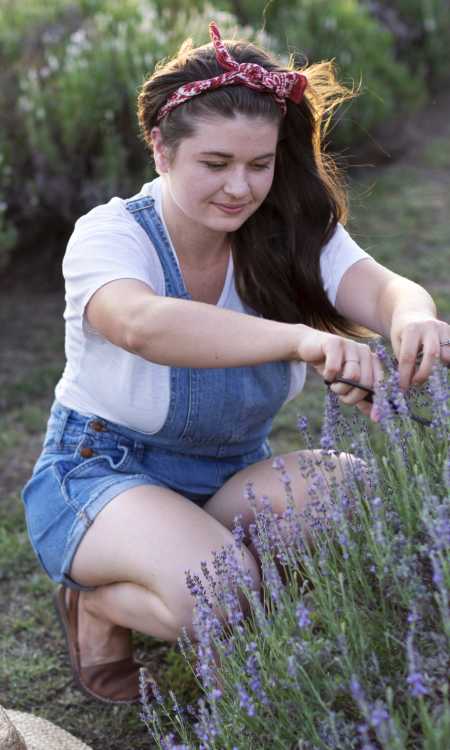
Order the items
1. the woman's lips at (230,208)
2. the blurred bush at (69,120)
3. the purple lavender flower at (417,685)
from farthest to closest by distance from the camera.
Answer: the blurred bush at (69,120) < the woman's lips at (230,208) < the purple lavender flower at (417,685)

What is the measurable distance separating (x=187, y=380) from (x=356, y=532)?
83 cm

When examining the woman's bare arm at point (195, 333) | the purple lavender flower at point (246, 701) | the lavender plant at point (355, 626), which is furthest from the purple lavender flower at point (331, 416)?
the purple lavender flower at point (246, 701)

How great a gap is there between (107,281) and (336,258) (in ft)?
2.22

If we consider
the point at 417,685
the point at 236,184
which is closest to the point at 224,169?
the point at 236,184

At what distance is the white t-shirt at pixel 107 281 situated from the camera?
2355 mm

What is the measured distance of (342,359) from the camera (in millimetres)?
1955

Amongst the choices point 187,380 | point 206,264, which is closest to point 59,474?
point 187,380

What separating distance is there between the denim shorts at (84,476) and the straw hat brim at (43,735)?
0.33m

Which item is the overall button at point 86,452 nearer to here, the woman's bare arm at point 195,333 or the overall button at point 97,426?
the overall button at point 97,426

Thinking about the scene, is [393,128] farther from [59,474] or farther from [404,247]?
[59,474]

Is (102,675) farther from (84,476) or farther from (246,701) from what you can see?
(246,701)

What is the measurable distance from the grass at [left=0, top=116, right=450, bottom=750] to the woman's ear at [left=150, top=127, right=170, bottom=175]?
63cm

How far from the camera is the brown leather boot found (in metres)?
2.69

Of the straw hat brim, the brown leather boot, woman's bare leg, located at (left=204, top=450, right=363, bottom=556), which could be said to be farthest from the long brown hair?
the straw hat brim
